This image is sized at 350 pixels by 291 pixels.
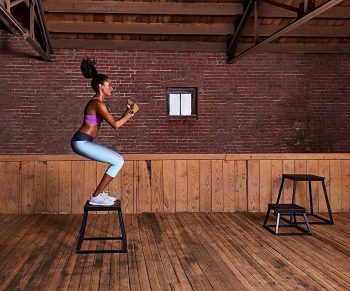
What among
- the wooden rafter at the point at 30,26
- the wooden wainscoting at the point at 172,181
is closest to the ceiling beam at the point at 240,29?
the wooden wainscoting at the point at 172,181

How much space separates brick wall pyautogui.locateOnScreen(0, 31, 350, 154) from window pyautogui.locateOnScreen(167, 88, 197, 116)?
6.6 inches

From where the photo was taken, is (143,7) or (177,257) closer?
(177,257)

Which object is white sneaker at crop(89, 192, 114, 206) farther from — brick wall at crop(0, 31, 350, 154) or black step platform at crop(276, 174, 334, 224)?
brick wall at crop(0, 31, 350, 154)

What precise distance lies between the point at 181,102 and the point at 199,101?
1.26 feet

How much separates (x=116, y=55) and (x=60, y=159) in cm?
327

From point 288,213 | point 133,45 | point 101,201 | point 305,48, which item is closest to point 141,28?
point 133,45

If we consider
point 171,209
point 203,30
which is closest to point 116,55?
point 203,30

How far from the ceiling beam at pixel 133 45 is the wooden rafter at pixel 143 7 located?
3.38 ft

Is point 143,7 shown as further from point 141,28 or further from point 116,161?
point 116,161

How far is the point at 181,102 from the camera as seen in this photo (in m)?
9.29

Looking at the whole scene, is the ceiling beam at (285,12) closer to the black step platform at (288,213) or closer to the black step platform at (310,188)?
the black step platform at (310,188)

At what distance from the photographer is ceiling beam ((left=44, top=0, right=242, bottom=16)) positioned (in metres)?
7.77

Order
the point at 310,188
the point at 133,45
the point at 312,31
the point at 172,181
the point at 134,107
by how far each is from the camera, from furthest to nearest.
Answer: the point at 133,45 < the point at 312,31 < the point at 172,181 < the point at 310,188 < the point at 134,107

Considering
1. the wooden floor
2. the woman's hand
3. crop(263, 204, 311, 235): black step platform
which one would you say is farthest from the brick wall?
the woman's hand
